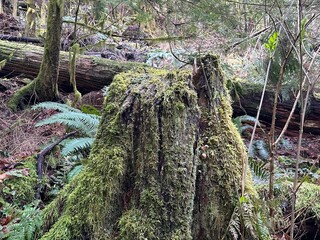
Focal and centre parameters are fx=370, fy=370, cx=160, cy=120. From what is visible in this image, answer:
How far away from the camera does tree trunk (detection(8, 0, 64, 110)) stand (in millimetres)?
5348

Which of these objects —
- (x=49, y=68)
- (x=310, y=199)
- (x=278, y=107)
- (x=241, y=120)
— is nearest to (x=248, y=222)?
(x=310, y=199)

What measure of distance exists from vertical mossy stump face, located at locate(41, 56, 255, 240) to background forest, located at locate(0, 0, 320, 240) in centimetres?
5

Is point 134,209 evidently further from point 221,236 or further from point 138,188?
point 221,236

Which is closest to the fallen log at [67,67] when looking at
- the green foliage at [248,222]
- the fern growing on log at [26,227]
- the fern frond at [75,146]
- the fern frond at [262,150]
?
the fern frond at [262,150]

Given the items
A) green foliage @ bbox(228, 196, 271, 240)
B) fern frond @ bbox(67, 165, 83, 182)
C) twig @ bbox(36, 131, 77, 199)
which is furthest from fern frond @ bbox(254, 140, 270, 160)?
green foliage @ bbox(228, 196, 271, 240)

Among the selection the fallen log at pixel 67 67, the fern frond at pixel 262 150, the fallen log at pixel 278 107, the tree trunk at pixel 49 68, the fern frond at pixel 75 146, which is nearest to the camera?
the fern frond at pixel 75 146

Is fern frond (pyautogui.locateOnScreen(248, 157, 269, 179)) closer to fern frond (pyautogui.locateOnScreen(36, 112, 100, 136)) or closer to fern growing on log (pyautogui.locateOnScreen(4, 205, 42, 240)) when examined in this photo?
fern frond (pyautogui.locateOnScreen(36, 112, 100, 136))

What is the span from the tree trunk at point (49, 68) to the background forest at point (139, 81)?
1 centimetres

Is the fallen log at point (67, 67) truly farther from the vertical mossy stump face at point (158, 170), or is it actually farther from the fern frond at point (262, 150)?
the vertical mossy stump face at point (158, 170)

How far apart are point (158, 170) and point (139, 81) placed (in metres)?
0.66

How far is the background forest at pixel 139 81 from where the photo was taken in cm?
256

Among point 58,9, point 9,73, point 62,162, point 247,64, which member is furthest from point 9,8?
point 62,162

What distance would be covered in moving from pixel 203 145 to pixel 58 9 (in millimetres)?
3808

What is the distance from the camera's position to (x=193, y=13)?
6156mm
